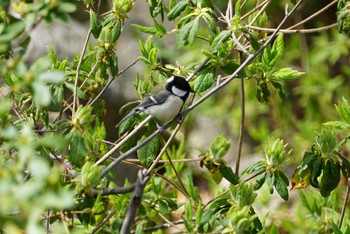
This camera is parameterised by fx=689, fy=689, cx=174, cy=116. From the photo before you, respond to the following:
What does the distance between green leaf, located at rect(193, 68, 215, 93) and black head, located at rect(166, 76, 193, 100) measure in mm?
30

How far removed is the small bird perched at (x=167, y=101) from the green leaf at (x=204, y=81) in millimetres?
43

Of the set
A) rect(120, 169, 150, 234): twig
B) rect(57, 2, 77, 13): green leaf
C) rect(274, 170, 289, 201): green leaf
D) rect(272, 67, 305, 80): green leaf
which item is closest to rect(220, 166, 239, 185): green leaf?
rect(274, 170, 289, 201): green leaf

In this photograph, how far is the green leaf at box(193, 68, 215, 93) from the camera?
2.09 metres

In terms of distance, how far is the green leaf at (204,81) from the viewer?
209cm

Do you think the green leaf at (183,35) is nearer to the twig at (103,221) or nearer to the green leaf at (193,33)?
the green leaf at (193,33)

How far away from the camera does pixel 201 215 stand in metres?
1.96

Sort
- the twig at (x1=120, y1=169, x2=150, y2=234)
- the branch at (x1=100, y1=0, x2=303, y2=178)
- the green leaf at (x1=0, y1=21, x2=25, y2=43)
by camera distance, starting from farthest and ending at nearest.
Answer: the branch at (x1=100, y1=0, x2=303, y2=178) < the twig at (x1=120, y1=169, x2=150, y2=234) < the green leaf at (x1=0, y1=21, x2=25, y2=43)

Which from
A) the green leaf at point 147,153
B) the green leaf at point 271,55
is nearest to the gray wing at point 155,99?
the green leaf at point 147,153

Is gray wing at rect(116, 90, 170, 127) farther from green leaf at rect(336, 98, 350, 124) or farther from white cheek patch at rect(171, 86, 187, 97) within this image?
green leaf at rect(336, 98, 350, 124)

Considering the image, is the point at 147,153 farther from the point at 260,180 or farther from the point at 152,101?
the point at 260,180

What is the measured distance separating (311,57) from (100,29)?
3016 mm

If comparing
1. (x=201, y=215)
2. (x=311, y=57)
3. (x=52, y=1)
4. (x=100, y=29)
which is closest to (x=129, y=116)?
(x=100, y=29)

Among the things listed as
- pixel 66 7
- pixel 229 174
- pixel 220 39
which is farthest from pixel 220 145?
pixel 66 7

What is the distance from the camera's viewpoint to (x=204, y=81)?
209cm
